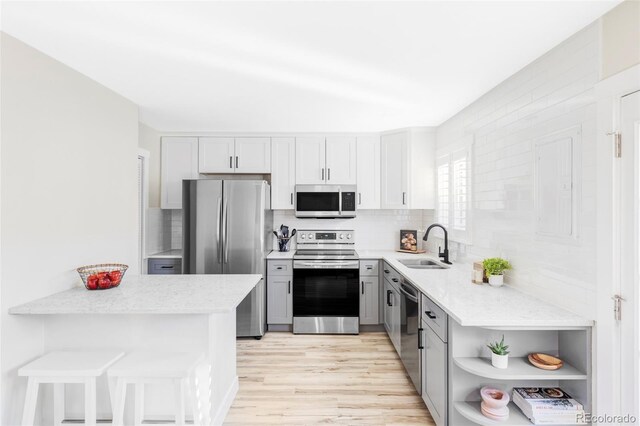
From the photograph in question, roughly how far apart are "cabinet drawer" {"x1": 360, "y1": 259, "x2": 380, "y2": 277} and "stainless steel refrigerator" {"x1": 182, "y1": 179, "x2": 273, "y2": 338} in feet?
3.94

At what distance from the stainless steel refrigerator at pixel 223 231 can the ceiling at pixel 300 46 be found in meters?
0.99

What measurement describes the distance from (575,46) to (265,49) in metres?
1.75

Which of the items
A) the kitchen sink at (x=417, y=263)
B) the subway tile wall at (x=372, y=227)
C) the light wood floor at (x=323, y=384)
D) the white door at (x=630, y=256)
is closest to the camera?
the white door at (x=630, y=256)

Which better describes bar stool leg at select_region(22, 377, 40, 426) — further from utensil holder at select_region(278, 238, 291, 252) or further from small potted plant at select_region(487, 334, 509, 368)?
utensil holder at select_region(278, 238, 291, 252)

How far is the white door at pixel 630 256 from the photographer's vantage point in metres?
1.43

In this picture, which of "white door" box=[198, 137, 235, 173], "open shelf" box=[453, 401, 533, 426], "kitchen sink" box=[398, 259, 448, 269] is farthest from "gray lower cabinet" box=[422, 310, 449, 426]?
"white door" box=[198, 137, 235, 173]

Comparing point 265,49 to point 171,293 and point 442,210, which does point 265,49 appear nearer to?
point 171,293

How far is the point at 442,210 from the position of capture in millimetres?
3654

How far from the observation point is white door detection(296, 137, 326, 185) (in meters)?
4.08

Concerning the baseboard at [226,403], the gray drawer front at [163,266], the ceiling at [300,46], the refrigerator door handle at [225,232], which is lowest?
the baseboard at [226,403]

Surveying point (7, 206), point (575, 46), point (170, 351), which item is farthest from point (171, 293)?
point (575, 46)

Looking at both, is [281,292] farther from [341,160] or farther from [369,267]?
[341,160]

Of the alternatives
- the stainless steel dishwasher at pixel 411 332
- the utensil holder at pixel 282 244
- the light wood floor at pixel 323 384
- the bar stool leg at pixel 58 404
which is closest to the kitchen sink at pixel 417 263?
the stainless steel dishwasher at pixel 411 332

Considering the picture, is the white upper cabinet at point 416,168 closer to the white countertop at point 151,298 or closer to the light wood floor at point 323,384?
the light wood floor at point 323,384
